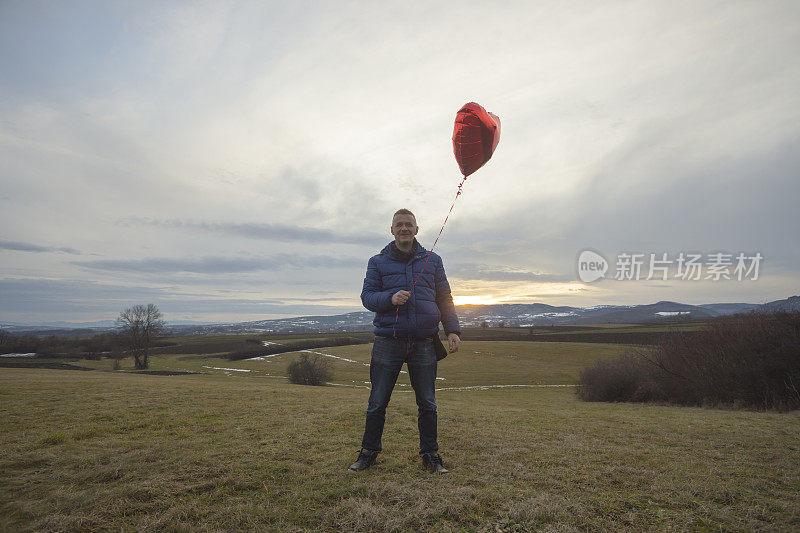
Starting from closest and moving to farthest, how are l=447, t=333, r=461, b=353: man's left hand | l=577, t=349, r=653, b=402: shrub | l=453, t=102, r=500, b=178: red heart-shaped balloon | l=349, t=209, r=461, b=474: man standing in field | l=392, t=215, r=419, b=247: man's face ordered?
1. l=349, t=209, r=461, b=474: man standing in field
2. l=447, t=333, r=461, b=353: man's left hand
3. l=392, t=215, r=419, b=247: man's face
4. l=453, t=102, r=500, b=178: red heart-shaped balloon
5. l=577, t=349, r=653, b=402: shrub

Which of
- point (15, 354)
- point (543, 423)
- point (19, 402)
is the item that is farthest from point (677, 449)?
point (15, 354)

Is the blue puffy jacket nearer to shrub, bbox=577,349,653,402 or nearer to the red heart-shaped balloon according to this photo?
the red heart-shaped balloon

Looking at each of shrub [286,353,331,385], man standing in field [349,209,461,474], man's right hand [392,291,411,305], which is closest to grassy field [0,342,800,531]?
man standing in field [349,209,461,474]

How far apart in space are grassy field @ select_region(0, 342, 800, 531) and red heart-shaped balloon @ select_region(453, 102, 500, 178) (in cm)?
449

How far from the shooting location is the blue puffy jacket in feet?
15.3

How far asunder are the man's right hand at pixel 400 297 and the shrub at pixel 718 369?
72.4ft

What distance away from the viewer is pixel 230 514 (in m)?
3.22

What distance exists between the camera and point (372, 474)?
4172 mm

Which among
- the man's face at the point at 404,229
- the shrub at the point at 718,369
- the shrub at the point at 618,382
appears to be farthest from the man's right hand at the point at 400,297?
the shrub at the point at 618,382

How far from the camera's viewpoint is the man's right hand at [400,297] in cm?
435

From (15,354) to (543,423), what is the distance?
10928cm

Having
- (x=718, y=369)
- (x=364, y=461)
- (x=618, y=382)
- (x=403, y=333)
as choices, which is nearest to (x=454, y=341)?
(x=403, y=333)

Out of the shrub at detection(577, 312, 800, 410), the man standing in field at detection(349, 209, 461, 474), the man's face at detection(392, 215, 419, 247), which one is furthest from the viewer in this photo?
the shrub at detection(577, 312, 800, 410)

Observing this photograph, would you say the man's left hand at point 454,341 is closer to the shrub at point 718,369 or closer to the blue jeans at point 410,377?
the blue jeans at point 410,377
